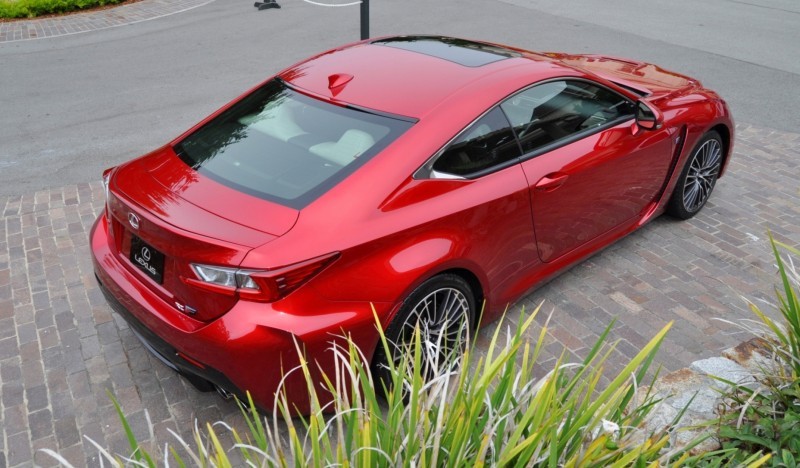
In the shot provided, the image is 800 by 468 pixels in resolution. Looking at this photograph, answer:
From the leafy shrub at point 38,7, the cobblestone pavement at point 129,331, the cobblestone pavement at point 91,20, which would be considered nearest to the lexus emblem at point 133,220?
the cobblestone pavement at point 129,331

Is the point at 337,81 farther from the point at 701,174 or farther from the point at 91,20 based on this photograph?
the point at 91,20

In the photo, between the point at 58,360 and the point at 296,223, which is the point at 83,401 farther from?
the point at 296,223

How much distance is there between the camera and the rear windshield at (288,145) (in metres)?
3.32

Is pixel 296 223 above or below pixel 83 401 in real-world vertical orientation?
above

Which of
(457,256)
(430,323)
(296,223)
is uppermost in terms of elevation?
(296,223)

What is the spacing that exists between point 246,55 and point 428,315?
7.21 metres

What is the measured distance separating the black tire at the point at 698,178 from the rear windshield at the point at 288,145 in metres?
2.72

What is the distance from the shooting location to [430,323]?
138 inches

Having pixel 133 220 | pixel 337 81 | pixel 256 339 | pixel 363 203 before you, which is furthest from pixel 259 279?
pixel 337 81

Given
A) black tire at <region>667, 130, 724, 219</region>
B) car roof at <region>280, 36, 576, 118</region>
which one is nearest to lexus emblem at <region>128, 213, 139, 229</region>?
car roof at <region>280, 36, 576, 118</region>

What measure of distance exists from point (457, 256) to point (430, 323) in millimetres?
356

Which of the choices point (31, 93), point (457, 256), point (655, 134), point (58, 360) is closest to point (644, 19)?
point (655, 134)

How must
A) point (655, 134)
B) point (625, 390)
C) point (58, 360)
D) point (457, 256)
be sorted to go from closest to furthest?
point (625, 390) < point (457, 256) < point (58, 360) < point (655, 134)

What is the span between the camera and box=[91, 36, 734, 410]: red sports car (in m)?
3.00
